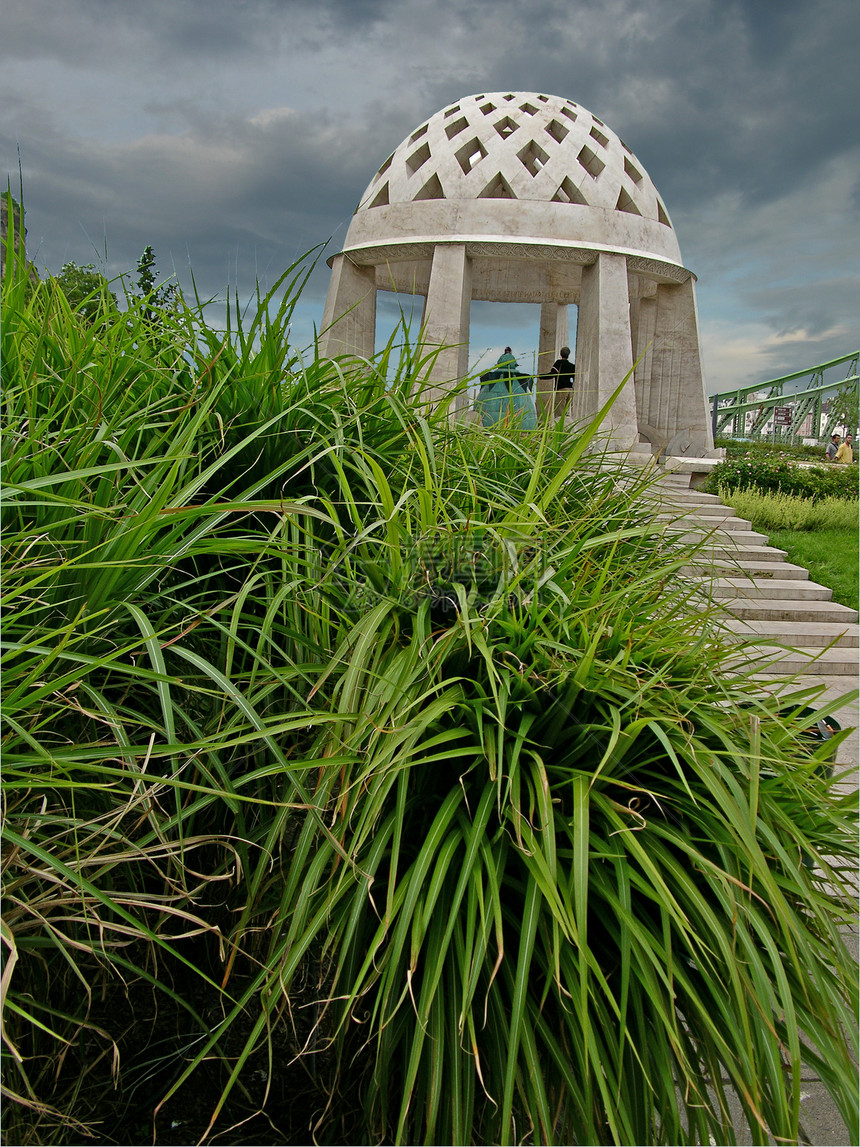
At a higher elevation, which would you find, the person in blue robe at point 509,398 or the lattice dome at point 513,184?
the lattice dome at point 513,184

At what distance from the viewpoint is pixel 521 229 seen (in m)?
11.5

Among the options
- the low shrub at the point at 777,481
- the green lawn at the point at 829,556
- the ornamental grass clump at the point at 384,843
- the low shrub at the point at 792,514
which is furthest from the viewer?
the low shrub at the point at 777,481

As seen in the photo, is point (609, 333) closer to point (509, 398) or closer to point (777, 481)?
point (777, 481)

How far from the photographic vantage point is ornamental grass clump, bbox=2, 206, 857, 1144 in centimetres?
117

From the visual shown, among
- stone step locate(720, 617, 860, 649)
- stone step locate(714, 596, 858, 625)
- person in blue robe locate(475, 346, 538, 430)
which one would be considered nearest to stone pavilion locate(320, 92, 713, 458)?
stone step locate(714, 596, 858, 625)

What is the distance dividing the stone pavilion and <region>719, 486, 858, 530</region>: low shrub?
2.25m

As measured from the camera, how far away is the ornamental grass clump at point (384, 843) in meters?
1.17

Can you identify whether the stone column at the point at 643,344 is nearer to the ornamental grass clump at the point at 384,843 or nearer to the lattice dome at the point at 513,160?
the lattice dome at the point at 513,160

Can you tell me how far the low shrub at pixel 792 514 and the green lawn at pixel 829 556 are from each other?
16 cm

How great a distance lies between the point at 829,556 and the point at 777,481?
10.4 ft

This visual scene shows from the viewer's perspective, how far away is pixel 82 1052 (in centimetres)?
145

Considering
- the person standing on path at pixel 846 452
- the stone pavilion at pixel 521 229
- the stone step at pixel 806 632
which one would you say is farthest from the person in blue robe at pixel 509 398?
the person standing on path at pixel 846 452

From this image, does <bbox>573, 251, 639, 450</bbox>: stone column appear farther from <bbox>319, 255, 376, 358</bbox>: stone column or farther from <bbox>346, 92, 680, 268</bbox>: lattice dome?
<bbox>319, 255, 376, 358</bbox>: stone column

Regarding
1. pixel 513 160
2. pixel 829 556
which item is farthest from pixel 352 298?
pixel 829 556
